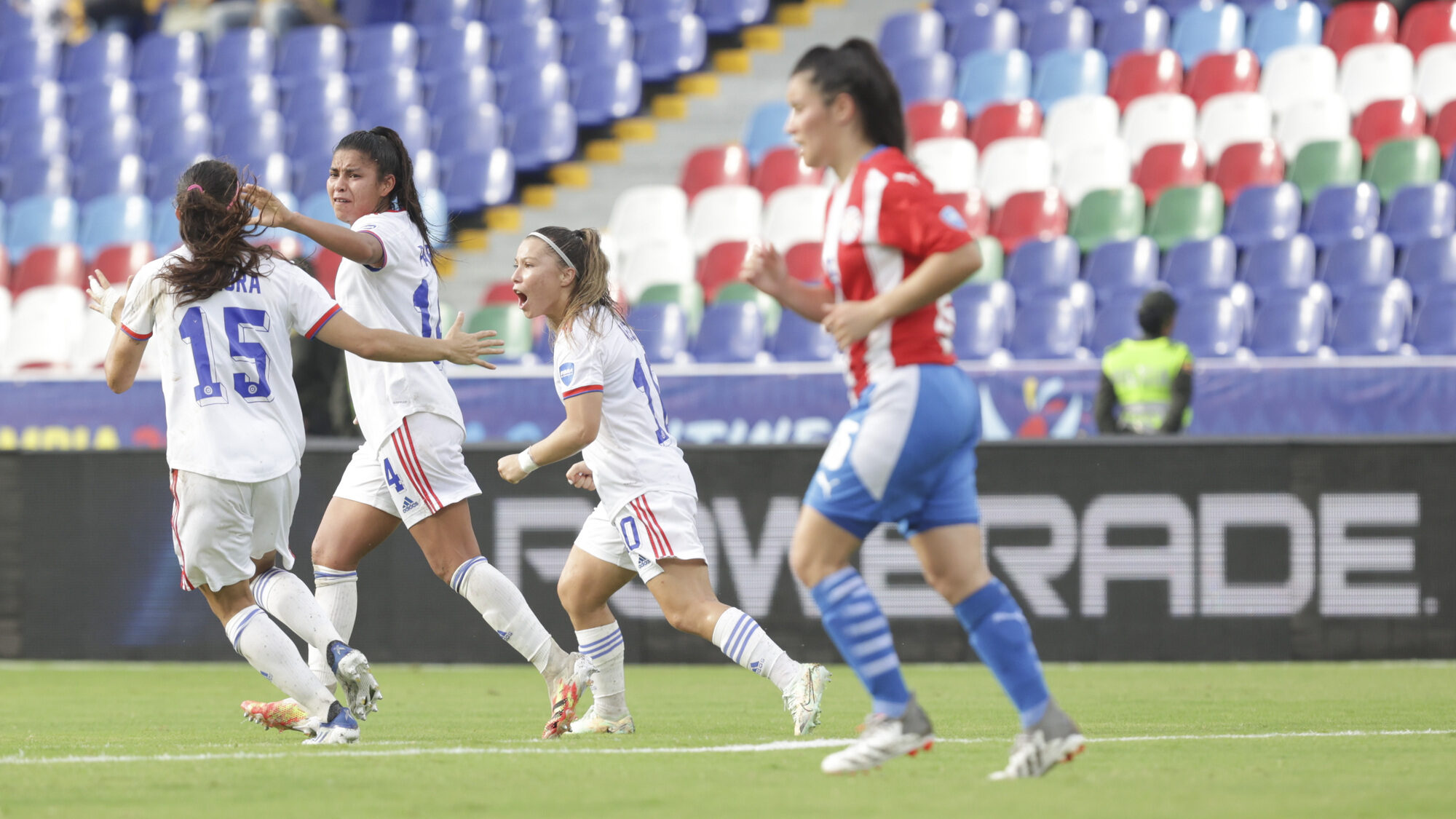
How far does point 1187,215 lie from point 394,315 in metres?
8.96

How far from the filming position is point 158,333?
5348mm

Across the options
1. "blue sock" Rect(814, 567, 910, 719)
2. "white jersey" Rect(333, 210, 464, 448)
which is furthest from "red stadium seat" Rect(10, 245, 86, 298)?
"blue sock" Rect(814, 567, 910, 719)

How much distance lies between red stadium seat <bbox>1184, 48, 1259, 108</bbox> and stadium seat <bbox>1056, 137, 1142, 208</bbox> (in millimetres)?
1043

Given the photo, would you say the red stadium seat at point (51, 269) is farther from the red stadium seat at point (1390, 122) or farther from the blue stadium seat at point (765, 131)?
the red stadium seat at point (1390, 122)

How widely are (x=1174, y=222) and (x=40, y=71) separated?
532 inches

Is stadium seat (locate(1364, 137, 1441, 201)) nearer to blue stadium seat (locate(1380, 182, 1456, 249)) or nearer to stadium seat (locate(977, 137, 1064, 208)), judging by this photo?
blue stadium seat (locate(1380, 182, 1456, 249))

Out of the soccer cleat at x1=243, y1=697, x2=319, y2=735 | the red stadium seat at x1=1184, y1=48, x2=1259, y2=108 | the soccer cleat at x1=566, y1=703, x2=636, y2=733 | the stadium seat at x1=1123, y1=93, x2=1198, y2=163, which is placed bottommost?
the soccer cleat at x1=566, y1=703, x2=636, y2=733

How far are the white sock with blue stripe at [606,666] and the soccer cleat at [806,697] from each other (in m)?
0.64

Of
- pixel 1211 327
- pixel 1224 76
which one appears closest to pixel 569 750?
pixel 1211 327

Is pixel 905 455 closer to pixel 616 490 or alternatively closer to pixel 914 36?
pixel 616 490

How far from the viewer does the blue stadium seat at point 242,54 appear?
64.2ft

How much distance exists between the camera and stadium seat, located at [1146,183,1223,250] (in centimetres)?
1353

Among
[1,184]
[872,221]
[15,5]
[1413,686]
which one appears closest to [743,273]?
[872,221]

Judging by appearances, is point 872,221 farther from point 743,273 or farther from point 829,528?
point 829,528
